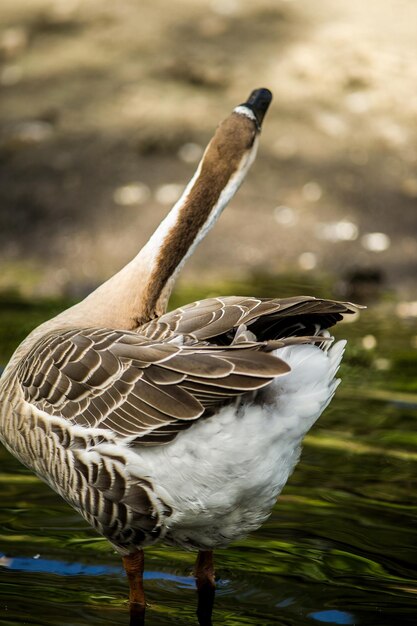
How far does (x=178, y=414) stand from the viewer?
3.96 metres

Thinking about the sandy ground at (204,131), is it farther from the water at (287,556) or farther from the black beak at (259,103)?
the black beak at (259,103)

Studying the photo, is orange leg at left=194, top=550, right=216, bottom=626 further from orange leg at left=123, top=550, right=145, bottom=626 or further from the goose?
orange leg at left=123, top=550, right=145, bottom=626

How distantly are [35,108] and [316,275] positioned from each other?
352cm

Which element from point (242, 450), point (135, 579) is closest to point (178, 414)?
point (242, 450)

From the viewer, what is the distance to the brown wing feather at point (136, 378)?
3.88 meters

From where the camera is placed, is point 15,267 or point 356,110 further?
point 356,110

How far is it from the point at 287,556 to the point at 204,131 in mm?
6230

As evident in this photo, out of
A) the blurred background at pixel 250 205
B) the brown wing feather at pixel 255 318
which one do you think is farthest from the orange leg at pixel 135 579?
the brown wing feather at pixel 255 318

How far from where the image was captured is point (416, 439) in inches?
239

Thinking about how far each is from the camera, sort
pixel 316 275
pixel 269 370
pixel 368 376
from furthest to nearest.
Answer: pixel 316 275
pixel 368 376
pixel 269 370

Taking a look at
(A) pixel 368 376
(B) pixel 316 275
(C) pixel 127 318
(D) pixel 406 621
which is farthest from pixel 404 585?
(B) pixel 316 275

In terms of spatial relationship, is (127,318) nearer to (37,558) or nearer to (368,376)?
(37,558)

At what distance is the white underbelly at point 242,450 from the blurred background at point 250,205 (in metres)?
0.63

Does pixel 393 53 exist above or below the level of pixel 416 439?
above
